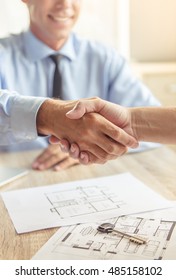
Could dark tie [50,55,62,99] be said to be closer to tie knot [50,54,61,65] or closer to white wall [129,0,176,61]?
tie knot [50,54,61,65]

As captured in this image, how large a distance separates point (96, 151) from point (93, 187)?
87 millimetres

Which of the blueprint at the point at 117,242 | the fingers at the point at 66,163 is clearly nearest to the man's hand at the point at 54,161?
the fingers at the point at 66,163

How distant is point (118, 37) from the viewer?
210cm

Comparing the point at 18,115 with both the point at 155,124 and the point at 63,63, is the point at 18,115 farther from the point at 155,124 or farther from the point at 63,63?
the point at 63,63

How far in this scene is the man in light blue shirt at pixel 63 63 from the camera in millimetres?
1325

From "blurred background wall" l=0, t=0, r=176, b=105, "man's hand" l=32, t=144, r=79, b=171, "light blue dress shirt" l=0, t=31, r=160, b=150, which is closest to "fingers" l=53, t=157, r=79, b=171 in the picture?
"man's hand" l=32, t=144, r=79, b=171

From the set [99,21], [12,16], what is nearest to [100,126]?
[12,16]

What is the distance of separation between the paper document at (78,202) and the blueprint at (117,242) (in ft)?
0.11

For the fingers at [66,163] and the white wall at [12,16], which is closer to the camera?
the fingers at [66,163]

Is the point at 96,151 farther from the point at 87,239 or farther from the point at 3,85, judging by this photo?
the point at 3,85

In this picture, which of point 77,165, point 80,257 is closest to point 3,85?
point 77,165

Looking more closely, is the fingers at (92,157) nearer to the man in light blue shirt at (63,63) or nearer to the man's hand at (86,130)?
the man's hand at (86,130)

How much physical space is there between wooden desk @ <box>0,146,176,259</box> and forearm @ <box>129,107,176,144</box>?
8 centimetres

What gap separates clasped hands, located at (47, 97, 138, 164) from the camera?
0.85 meters
